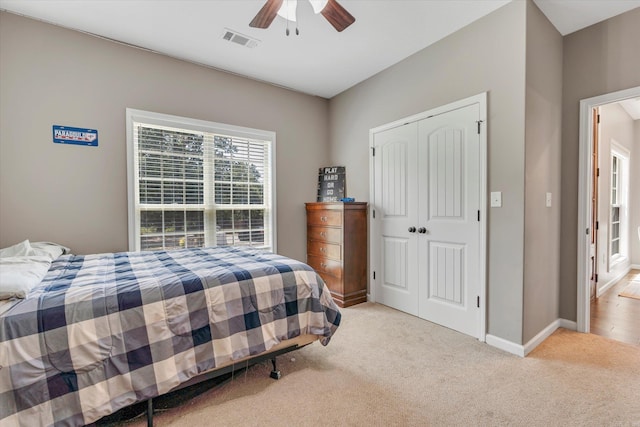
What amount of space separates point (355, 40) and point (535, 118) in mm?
1698

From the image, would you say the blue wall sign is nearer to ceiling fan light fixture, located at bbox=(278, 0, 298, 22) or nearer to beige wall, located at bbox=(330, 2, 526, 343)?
ceiling fan light fixture, located at bbox=(278, 0, 298, 22)

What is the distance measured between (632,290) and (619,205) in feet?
5.57

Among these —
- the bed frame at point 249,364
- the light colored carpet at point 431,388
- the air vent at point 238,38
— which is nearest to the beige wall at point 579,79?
the light colored carpet at point 431,388

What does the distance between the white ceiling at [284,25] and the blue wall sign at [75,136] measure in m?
0.88

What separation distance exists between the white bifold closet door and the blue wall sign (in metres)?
2.86

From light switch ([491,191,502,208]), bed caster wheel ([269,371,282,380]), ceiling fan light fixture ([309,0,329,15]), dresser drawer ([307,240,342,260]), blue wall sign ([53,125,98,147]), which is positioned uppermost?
ceiling fan light fixture ([309,0,329,15])

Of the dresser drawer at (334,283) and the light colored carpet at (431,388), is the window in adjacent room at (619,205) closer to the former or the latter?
the light colored carpet at (431,388)

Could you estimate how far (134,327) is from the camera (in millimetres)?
1391

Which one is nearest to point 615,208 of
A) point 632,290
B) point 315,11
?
point 632,290

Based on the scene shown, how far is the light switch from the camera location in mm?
2334

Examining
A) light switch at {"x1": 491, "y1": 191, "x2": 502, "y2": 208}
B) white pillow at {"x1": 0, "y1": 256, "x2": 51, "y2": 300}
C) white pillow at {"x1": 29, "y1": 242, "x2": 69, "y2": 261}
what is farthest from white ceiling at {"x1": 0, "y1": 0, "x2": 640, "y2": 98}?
white pillow at {"x1": 0, "y1": 256, "x2": 51, "y2": 300}

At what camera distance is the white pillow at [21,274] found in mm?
1280

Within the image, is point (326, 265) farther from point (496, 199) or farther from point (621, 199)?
point (621, 199)

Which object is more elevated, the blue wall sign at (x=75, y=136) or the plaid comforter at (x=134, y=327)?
the blue wall sign at (x=75, y=136)
